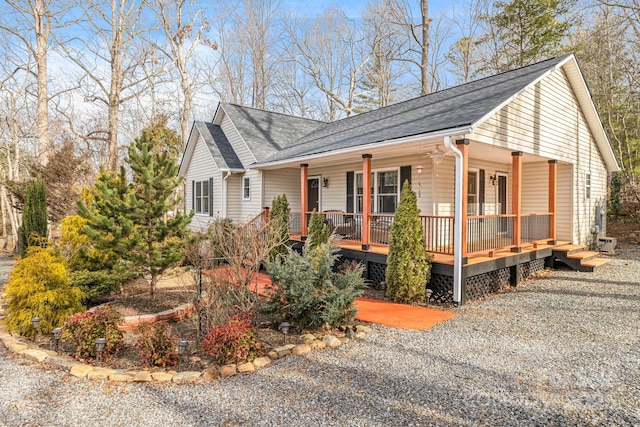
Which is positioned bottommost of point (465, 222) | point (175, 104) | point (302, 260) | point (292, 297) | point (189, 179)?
point (292, 297)

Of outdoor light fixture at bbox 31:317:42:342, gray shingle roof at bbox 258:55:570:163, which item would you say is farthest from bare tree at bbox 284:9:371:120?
outdoor light fixture at bbox 31:317:42:342

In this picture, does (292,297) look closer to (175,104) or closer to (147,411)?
A: (147,411)

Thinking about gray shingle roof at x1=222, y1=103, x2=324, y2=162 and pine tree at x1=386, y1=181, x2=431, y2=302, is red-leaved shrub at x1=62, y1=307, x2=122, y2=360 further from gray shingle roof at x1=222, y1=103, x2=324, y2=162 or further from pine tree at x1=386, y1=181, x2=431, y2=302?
gray shingle roof at x1=222, y1=103, x2=324, y2=162

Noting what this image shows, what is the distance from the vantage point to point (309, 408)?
11.0ft

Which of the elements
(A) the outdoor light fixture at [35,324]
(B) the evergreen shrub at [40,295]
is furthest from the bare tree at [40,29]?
(A) the outdoor light fixture at [35,324]

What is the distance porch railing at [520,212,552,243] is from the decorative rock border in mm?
7262

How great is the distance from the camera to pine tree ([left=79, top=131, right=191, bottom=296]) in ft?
20.9

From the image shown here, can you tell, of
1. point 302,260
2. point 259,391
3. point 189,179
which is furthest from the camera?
point 189,179

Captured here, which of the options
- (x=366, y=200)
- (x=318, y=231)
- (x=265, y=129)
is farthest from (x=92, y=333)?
(x=265, y=129)

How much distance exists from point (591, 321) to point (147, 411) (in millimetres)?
6600

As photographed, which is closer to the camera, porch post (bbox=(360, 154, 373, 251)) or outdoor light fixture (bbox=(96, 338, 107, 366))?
outdoor light fixture (bbox=(96, 338, 107, 366))

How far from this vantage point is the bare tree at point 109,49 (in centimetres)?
1836

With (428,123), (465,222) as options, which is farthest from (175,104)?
(465,222)

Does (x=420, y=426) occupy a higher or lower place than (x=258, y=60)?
lower
